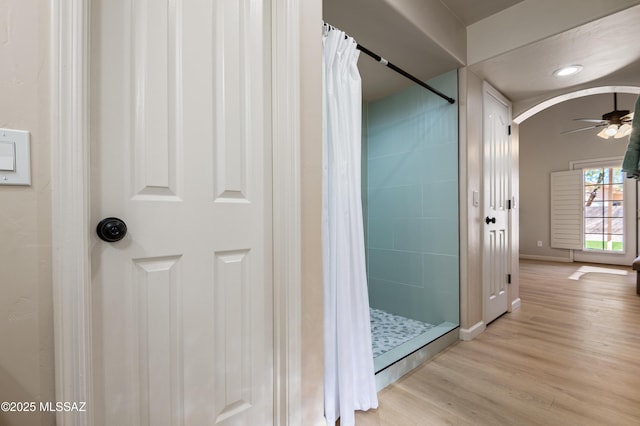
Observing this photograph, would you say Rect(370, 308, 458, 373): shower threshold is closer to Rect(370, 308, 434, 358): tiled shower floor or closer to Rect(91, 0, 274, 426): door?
Rect(370, 308, 434, 358): tiled shower floor

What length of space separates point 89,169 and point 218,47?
0.62 meters

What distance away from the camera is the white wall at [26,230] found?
25.3 inches

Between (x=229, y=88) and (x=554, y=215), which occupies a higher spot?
(x=229, y=88)

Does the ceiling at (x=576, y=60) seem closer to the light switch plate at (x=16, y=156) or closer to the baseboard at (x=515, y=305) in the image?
the baseboard at (x=515, y=305)

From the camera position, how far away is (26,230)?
0.66 meters

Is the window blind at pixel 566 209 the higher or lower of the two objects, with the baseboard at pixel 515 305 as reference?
higher

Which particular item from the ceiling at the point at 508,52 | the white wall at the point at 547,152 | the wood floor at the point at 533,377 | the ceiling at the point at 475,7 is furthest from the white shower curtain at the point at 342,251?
the white wall at the point at 547,152

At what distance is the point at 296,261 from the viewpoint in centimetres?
113

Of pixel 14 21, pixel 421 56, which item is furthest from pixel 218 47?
pixel 421 56

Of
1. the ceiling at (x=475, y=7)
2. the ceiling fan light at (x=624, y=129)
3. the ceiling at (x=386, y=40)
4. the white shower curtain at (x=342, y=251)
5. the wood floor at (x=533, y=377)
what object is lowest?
the wood floor at (x=533, y=377)

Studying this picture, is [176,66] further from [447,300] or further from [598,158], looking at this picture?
[598,158]

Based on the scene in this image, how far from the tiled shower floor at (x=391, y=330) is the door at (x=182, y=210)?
1.27m

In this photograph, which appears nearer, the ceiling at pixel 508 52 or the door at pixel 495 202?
the ceiling at pixel 508 52

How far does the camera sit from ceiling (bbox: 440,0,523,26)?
198cm
